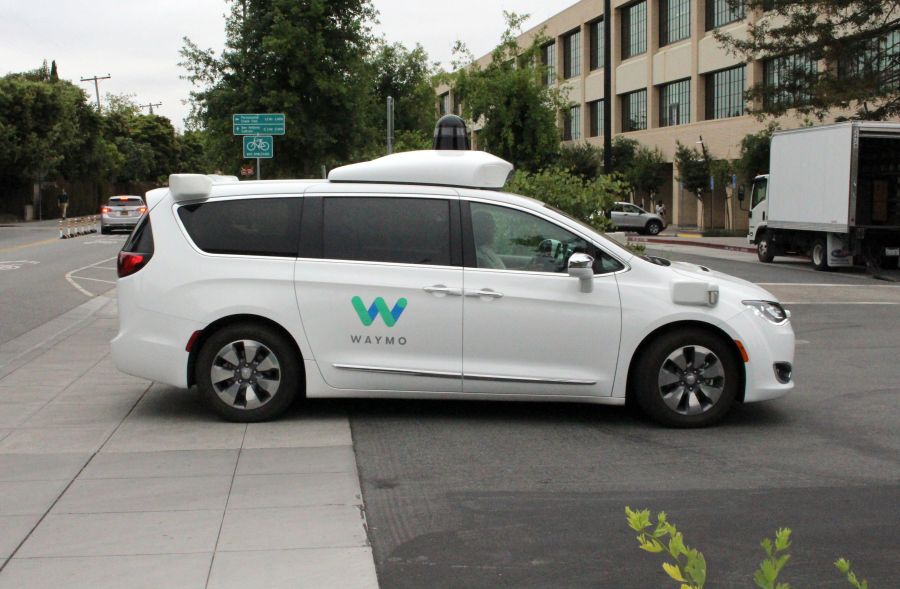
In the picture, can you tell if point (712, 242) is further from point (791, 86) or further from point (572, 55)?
point (572, 55)

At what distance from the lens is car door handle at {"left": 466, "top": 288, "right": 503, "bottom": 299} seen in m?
7.72

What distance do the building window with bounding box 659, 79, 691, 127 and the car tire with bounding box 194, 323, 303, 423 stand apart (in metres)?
47.5

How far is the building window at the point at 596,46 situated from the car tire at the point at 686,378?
5579 centimetres

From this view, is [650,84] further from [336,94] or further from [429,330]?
[429,330]

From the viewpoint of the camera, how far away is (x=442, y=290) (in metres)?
7.74

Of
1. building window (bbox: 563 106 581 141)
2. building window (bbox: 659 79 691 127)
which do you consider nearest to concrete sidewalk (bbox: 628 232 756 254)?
building window (bbox: 659 79 691 127)

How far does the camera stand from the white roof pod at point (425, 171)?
8203mm

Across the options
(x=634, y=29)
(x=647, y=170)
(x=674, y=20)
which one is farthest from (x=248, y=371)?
(x=634, y=29)

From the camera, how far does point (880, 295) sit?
18625mm

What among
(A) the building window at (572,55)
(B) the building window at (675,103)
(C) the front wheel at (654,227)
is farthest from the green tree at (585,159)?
(A) the building window at (572,55)

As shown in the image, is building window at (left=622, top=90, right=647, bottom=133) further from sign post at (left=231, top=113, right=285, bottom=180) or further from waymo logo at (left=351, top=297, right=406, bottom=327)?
waymo logo at (left=351, top=297, right=406, bottom=327)

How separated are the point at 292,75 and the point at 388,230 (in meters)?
25.8

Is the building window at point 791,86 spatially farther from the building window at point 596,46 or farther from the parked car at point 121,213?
the building window at point 596,46

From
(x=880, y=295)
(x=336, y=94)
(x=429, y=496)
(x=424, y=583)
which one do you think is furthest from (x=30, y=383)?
(x=336, y=94)
